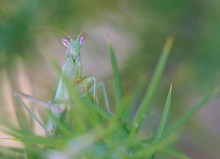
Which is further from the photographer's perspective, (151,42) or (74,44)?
(151,42)


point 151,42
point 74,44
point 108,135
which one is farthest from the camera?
point 151,42

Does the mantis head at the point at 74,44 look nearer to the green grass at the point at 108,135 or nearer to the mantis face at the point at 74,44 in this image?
the mantis face at the point at 74,44

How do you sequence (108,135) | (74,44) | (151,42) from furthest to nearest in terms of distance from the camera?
(151,42)
(74,44)
(108,135)

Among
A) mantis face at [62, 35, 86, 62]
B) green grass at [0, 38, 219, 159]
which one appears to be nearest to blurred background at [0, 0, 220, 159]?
mantis face at [62, 35, 86, 62]

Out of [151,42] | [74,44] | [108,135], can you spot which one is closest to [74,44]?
[74,44]

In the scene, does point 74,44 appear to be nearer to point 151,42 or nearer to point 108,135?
point 151,42

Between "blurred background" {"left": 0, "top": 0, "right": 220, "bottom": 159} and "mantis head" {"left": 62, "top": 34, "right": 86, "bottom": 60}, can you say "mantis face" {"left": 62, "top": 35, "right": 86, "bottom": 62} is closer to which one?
"mantis head" {"left": 62, "top": 34, "right": 86, "bottom": 60}

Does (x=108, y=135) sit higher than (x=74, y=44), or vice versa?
(x=74, y=44)

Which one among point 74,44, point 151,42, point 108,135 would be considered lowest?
point 108,135

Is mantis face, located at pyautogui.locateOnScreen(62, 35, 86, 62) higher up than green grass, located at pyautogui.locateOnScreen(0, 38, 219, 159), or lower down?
higher up

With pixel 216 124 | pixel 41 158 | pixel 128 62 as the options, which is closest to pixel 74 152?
pixel 41 158

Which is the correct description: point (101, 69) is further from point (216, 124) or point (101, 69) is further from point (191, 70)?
point (216, 124)

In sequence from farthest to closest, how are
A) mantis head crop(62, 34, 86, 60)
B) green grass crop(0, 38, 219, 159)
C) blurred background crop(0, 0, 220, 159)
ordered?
blurred background crop(0, 0, 220, 159) → mantis head crop(62, 34, 86, 60) → green grass crop(0, 38, 219, 159)
